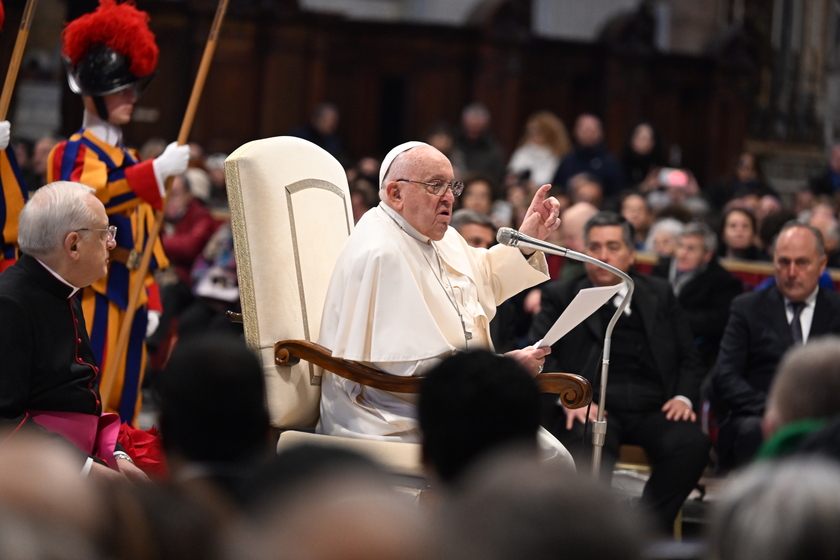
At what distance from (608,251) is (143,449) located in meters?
2.46

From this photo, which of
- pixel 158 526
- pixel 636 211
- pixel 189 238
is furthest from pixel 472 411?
pixel 189 238

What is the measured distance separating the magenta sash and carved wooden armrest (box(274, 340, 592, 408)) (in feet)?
2.02

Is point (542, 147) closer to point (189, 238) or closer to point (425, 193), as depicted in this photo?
point (189, 238)

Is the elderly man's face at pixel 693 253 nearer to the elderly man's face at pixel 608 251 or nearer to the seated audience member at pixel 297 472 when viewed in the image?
the elderly man's face at pixel 608 251

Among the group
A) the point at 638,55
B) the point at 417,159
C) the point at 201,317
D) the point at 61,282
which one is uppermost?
the point at 638,55

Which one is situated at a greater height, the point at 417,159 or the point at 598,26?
the point at 598,26

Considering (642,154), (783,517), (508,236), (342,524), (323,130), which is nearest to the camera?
(342,524)

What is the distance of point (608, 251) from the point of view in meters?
5.45

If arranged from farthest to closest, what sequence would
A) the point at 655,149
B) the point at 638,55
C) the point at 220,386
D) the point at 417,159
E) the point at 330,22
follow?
the point at 638,55 → the point at 330,22 → the point at 655,149 → the point at 417,159 → the point at 220,386

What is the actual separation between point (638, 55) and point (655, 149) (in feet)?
10.9

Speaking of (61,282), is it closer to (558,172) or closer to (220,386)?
(220,386)

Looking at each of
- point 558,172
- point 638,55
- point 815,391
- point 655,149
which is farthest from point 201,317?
point 638,55

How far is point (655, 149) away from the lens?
1095 cm

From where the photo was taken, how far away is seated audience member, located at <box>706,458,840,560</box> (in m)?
1.57
